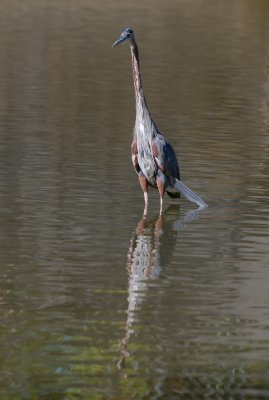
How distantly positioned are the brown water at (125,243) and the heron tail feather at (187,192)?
4.9 inches

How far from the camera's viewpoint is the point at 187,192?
1273 centimetres

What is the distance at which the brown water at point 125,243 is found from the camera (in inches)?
288

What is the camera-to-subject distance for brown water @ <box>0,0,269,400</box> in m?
7.32

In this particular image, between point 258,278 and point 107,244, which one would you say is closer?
point 258,278

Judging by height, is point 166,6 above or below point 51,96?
below

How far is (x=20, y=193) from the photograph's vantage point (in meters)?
12.9

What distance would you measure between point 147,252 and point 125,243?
274 millimetres

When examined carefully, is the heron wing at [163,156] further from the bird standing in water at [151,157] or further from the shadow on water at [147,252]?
the shadow on water at [147,252]

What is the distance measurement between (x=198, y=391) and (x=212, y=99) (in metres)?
14.7

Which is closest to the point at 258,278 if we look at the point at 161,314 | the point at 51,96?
the point at 161,314

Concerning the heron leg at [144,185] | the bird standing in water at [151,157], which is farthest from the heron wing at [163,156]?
the heron leg at [144,185]

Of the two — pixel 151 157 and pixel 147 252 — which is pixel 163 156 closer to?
pixel 151 157

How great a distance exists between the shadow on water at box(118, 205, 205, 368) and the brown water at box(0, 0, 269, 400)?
0.02m

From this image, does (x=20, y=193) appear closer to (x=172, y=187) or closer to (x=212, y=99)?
(x=172, y=187)
